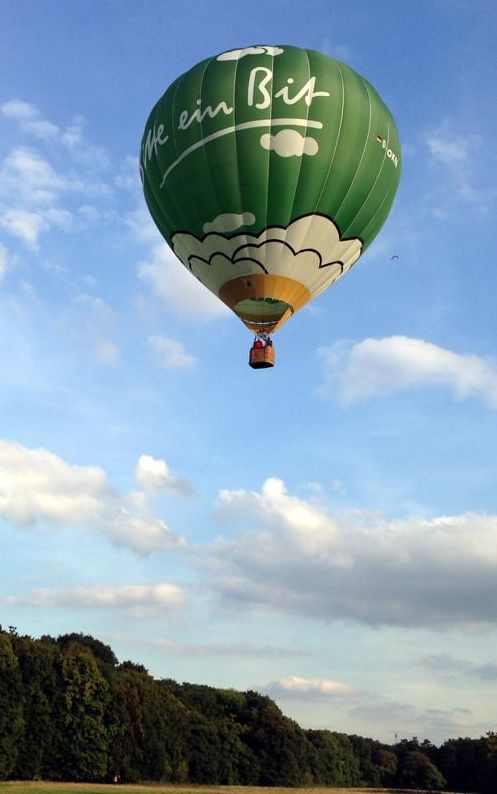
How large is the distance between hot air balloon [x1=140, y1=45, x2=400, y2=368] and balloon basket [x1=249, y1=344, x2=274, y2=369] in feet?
0.13

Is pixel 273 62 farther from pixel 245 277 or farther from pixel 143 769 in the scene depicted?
pixel 143 769

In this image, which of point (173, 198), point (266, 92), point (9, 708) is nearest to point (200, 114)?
point (266, 92)

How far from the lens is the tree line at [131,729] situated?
2435 inches

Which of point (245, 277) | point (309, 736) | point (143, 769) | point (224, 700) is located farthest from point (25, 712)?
point (309, 736)

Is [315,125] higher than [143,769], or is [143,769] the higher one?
[315,125]

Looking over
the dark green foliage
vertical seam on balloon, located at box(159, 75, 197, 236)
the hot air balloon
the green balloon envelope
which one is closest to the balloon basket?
the hot air balloon

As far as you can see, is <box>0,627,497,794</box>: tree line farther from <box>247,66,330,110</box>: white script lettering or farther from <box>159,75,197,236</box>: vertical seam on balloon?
<box>247,66,330,110</box>: white script lettering

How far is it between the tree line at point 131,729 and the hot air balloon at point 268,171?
40890mm

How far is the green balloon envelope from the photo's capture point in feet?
93.3

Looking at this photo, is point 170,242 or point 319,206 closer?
point 319,206

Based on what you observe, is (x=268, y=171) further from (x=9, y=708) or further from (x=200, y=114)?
(x=9, y=708)

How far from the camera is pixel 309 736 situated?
367 ft

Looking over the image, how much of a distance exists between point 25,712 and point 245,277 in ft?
146

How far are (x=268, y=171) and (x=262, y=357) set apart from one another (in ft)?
20.8
